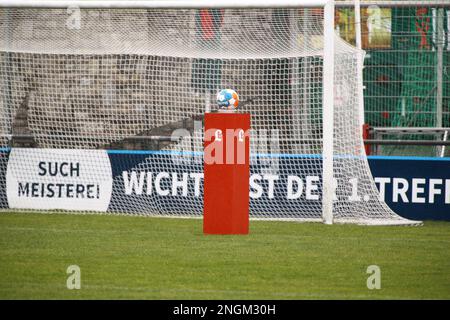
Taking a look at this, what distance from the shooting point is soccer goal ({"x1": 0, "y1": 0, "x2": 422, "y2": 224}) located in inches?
559

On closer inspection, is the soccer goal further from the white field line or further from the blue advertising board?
the white field line

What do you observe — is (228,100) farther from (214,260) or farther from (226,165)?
(214,260)

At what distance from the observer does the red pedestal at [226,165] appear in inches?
468

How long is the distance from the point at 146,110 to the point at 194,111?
702mm

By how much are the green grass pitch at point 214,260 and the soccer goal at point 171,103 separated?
923mm

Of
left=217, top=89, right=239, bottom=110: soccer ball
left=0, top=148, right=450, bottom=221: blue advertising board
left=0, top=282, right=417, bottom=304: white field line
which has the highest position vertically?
left=217, top=89, right=239, bottom=110: soccer ball

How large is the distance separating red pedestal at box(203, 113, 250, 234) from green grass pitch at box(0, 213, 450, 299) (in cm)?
35

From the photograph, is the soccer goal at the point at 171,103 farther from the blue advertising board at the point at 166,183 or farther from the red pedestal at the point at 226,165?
the red pedestal at the point at 226,165

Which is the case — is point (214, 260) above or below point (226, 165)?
below

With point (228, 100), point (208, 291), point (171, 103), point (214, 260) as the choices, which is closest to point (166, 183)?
point (171, 103)

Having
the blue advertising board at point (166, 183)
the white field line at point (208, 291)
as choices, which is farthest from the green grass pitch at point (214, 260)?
the blue advertising board at point (166, 183)

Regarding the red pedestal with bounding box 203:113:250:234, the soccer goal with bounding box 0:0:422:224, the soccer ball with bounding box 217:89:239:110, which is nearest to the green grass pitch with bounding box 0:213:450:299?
the red pedestal with bounding box 203:113:250:234

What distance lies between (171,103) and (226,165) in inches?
145

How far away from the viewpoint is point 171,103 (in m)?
15.4
